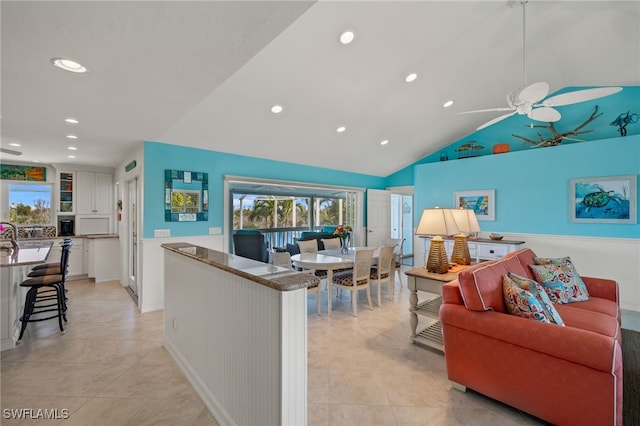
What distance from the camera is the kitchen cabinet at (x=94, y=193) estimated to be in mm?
5660

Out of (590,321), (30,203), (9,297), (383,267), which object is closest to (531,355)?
(590,321)

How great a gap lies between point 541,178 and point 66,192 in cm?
885

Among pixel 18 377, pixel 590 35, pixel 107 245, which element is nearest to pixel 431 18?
pixel 590 35

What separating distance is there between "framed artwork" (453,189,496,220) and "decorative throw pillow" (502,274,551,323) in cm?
366

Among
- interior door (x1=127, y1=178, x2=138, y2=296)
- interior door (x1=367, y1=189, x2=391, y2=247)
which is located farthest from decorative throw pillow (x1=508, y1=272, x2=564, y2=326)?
interior door (x1=127, y1=178, x2=138, y2=296)

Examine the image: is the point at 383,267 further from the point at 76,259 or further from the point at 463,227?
the point at 76,259

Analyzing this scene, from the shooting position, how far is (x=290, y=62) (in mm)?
2975

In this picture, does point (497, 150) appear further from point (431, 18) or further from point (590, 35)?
point (431, 18)

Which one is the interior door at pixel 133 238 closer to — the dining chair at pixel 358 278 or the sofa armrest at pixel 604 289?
the dining chair at pixel 358 278

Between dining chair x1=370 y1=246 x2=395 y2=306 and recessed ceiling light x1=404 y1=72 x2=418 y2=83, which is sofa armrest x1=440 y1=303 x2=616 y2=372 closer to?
dining chair x1=370 y1=246 x2=395 y2=306

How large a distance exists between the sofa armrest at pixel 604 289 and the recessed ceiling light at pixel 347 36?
3.49 metres

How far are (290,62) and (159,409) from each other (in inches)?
127

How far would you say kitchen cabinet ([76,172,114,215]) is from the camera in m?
5.66

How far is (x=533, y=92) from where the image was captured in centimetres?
251
